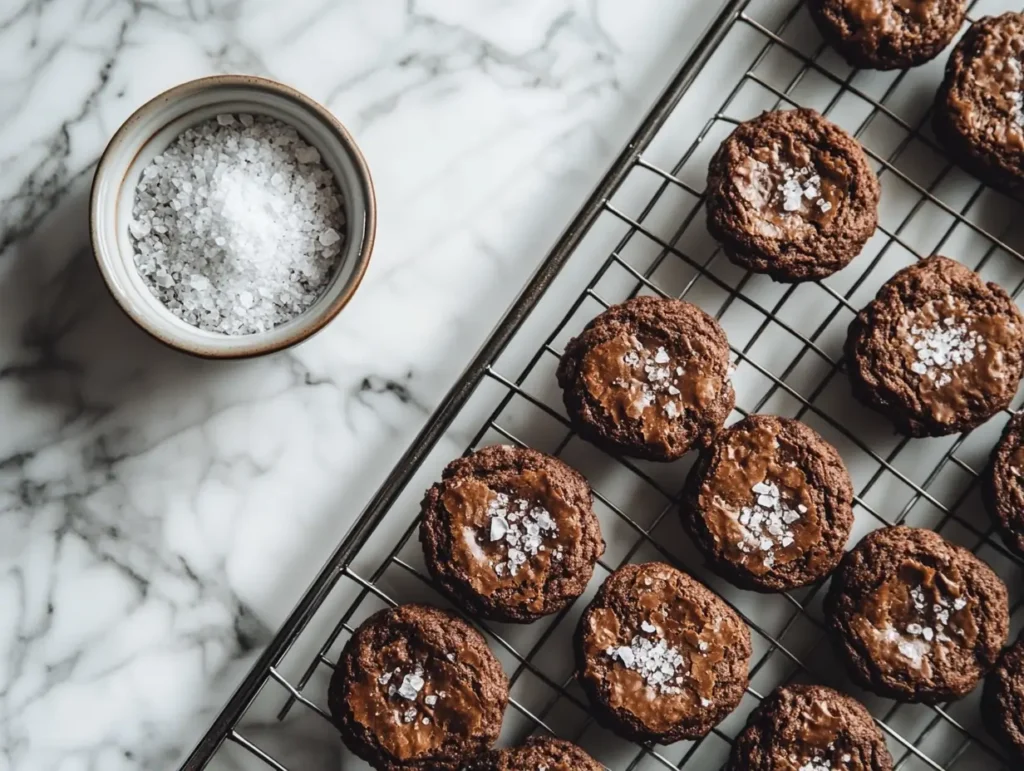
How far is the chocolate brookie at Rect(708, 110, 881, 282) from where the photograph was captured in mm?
1981

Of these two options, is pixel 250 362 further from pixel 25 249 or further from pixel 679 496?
pixel 679 496

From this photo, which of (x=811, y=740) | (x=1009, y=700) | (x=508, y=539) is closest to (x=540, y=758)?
(x=508, y=539)

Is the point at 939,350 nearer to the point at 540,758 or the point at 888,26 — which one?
the point at 888,26

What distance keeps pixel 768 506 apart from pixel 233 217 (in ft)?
3.76

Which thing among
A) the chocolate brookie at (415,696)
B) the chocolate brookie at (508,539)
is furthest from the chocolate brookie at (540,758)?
the chocolate brookie at (508,539)

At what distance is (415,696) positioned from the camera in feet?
6.25

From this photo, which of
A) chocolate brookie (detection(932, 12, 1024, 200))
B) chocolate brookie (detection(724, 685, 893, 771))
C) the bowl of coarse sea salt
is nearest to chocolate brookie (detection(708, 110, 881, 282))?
chocolate brookie (detection(932, 12, 1024, 200))

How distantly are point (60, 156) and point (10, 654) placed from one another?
1.02 meters

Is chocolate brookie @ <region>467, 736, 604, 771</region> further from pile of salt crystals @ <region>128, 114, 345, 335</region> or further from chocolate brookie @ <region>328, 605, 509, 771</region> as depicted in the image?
pile of salt crystals @ <region>128, 114, 345, 335</region>

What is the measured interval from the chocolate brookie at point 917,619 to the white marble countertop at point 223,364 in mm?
920

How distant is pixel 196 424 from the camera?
2.12 metres

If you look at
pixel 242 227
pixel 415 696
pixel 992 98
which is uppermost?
pixel 992 98

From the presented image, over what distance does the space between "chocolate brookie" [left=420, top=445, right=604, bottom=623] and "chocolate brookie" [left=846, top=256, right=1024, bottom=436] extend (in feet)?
2.13

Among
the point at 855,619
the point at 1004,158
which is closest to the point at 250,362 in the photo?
the point at 855,619
